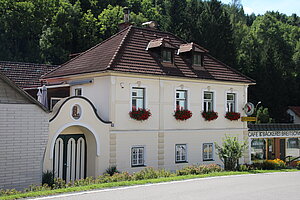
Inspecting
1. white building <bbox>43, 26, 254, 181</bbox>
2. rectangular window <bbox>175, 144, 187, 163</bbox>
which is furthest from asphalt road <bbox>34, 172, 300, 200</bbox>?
rectangular window <bbox>175, 144, 187, 163</bbox>

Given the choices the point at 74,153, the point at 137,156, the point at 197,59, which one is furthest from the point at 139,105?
the point at 197,59

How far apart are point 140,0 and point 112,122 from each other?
47.7 meters

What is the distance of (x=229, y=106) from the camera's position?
28219 millimetres

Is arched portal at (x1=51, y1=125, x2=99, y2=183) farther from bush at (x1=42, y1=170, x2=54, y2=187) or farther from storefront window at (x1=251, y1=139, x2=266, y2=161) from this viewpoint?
storefront window at (x1=251, y1=139, x2=266, y2=161)

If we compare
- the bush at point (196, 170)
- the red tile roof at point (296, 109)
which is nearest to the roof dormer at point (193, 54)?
the bush at point (196, 170)

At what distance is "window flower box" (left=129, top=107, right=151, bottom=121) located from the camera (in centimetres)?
2262

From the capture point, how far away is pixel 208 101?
88.3 feet

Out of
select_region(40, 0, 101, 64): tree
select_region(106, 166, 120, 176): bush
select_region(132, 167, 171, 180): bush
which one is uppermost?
select_region(40, 0, 101, 64): tree

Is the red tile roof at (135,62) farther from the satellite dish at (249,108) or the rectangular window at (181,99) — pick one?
the satellite dish at (249,108)

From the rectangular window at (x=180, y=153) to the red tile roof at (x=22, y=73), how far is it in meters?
11.7

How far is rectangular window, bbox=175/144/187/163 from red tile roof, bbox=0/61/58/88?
38.5ft

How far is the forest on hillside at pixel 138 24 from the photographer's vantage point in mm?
51188

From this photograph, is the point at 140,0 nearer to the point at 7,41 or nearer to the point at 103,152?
the point at 7,41

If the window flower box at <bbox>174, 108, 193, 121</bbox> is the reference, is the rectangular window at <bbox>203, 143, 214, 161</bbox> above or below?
below
